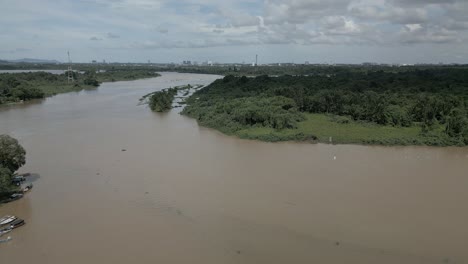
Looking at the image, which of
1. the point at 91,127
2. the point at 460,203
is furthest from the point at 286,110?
the point at 460,203

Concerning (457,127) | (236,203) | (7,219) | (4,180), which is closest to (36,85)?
(4,180)

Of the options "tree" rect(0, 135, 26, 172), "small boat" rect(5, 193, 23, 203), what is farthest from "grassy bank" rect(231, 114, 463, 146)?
"small boat" rect(5, 193, 23, 203)

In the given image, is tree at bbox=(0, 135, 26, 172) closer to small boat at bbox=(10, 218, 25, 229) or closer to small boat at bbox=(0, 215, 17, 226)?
small boat at bbox=(0, 215, 17, 226)

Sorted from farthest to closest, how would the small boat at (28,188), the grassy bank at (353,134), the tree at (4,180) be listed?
the grassy bank at (353,134)
the small boat at (28,188)
the tree at (4,180)

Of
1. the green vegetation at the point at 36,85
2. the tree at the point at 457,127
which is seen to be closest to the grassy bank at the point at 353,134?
the tree at the point at 457,127

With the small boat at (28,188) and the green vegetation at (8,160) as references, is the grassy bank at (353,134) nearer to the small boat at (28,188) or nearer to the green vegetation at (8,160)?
the small boat at (28,188)

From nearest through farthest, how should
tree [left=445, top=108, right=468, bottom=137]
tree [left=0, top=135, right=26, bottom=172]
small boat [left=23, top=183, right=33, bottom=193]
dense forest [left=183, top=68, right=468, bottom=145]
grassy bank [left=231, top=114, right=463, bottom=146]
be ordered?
tree [left=0, top=135, right=26, bottom=172] < small boat [left=23, top=183, right=33, bottom=193] < grassy bank [left=231, top=114, right=463, bottom=146] < tree [left=445, top=108, right=468, bottom=137] < dense forest [left=183, top=68, right=468, bottom=145]

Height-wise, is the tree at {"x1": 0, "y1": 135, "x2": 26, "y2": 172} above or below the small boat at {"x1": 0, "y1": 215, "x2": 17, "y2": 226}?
above
